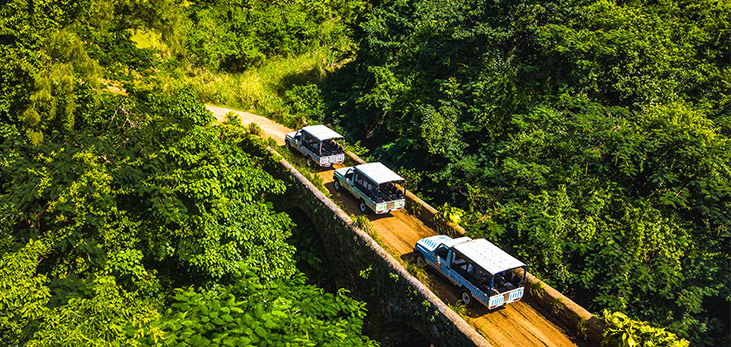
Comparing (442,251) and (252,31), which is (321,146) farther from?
(252,31)

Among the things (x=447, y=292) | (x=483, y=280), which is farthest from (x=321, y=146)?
(x=483, y=280)

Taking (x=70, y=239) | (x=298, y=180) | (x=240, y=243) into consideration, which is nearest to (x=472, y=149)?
(x=298, y=180)

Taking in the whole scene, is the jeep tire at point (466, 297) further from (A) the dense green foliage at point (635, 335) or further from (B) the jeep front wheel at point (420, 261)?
(A) the dense green foliage at point (635, 335)

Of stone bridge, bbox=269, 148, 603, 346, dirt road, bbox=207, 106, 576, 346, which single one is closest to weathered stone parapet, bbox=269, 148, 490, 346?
stone bridge, bbox=269, 148, 603, 346

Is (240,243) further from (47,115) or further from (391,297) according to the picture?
(47,115)

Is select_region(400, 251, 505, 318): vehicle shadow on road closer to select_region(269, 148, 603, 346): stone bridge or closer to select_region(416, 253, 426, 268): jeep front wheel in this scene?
select_region(416, 253, 426, 268): jeep front wheel
